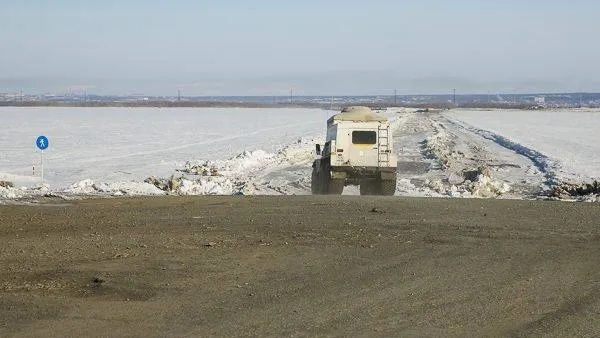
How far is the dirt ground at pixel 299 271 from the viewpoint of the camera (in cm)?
894

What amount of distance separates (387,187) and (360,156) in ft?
4.15

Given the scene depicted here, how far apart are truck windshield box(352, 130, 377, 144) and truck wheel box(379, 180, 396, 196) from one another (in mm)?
1341

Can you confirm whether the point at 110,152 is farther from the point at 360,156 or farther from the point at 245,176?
the point at 360,156

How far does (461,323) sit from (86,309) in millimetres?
4198

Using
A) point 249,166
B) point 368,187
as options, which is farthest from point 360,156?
point 249,166

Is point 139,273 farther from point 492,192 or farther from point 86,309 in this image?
point 492,192

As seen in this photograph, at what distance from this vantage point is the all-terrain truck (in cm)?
2500

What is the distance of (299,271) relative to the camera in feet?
39.2

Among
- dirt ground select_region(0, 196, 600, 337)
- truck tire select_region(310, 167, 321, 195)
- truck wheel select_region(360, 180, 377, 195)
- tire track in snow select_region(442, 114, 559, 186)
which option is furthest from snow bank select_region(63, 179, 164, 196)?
tire track in snow select_region(442, 114, 559, 186)

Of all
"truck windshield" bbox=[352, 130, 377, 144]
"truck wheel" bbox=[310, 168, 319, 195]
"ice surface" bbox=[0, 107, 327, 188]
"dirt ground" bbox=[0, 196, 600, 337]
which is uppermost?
"truck windshield" bbox=[352, 130, 377, 144]

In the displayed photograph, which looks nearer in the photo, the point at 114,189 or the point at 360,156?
the point at 114,189

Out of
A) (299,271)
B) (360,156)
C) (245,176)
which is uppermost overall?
(360,156)

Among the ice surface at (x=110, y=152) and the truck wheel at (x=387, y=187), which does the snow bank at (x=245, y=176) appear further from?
the truck wheel at (x=387, y=187)

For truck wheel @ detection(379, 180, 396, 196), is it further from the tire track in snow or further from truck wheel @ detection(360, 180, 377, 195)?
the tire track in snow
